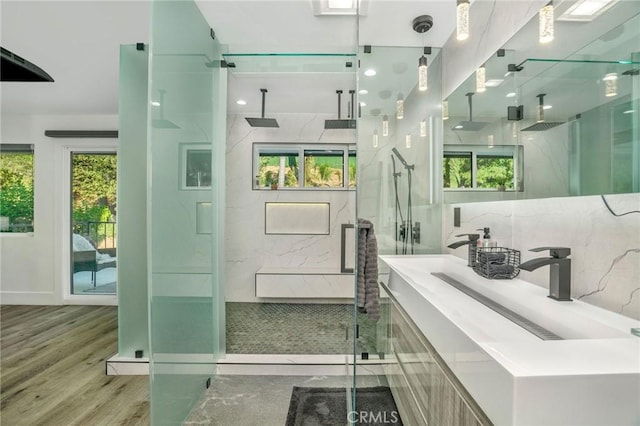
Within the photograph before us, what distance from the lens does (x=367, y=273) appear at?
172 cm

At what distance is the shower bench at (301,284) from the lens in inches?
145

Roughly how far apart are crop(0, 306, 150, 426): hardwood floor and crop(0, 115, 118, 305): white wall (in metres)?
0.48

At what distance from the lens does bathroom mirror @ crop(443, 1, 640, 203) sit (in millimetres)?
936

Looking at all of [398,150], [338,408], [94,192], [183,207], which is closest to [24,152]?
[94,192]

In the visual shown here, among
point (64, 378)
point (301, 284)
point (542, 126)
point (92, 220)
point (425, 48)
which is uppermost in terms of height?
point (425, 48)

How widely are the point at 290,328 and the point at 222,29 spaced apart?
2753mm

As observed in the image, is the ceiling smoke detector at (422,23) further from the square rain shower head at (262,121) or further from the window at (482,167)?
the square rain shower head at (262,121)

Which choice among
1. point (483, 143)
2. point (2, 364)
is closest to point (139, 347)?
point (2, 364)

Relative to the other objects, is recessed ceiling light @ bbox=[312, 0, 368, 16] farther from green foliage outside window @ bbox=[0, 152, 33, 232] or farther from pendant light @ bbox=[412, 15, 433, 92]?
green foliage outside window @ bbox=[0, 152, 33, 232]

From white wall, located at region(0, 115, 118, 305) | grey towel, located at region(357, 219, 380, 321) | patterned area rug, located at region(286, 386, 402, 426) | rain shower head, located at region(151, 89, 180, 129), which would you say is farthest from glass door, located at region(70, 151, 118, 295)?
grey towel, located at region(357, 219, 380, 321)

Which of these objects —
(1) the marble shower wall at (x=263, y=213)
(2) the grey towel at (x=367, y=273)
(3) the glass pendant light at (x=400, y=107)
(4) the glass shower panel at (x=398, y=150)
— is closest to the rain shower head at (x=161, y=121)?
(2) the grey towel at (x=367, y=273)

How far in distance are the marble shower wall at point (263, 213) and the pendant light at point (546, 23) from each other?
277cm

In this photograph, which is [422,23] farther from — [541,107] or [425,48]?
[541,107]

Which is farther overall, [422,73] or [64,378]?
[64,378]
